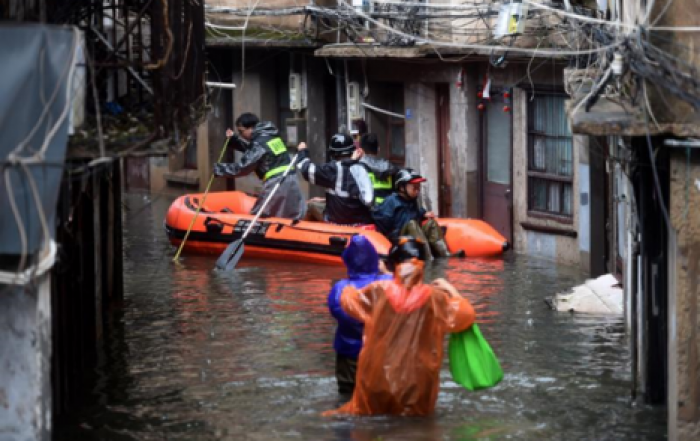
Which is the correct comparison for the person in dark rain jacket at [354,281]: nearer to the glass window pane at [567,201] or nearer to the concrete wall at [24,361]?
the concrete wall at [24,361]

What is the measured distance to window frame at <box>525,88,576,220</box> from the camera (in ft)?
68.2

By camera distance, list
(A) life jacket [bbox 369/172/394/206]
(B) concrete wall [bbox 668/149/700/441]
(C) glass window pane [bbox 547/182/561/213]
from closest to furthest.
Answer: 1. (B) concrete wall [bbox 668/149/700/441]
2. (A) life jacket [bbox 369/172/394/206]
3. (C) glass window pane [bbox 547/182/561/213]

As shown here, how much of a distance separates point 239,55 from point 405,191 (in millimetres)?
8085

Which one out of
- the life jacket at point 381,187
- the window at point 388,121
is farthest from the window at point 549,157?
the window at point 388,121

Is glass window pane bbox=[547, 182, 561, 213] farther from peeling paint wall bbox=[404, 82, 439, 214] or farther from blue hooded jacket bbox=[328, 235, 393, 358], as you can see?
blue hooded jacket bbox=[328, 235, 393, 358]

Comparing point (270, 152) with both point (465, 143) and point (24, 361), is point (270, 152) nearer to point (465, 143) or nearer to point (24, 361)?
point (465, 143)

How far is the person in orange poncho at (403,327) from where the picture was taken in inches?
456

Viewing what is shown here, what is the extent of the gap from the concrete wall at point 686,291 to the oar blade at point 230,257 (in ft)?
34.8

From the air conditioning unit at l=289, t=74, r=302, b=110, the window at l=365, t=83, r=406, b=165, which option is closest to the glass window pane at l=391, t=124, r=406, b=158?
the window at l=365, t=83, r=406, b=165

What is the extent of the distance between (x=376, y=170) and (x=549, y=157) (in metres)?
2.48

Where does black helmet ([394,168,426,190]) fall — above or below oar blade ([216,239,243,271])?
above

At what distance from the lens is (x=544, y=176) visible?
840 inches

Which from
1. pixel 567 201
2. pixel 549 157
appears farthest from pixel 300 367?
pixel 549 157

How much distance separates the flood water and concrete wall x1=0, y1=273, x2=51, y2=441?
236 centimetres
